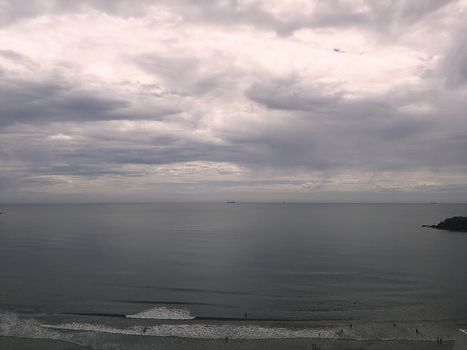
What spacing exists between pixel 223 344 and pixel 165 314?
41.9ft

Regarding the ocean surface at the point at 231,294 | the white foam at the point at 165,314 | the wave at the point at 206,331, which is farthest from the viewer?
the white foam at the point at 165,314

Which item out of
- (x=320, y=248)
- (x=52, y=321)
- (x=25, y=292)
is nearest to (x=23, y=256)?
(x=25, y=292)

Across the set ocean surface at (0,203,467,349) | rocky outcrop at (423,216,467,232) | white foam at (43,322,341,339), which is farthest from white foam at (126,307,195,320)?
rocky outcrop at (423,216,467,232)

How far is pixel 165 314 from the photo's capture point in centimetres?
4916

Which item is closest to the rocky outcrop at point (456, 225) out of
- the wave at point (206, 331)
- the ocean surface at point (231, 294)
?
the ocean surface at point (231, 294)

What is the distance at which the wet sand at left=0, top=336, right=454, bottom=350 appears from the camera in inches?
1506

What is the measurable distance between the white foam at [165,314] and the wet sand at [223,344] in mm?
7171

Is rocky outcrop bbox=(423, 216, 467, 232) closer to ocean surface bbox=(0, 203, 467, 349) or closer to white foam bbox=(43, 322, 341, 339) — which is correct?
ocean surface bbox=(0, 203, 467, 349)

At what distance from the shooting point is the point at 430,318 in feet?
154

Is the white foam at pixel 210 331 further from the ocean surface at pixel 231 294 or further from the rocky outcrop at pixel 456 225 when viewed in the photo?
the rocky outcrop at pixel 456 225

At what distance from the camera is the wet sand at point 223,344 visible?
125 ft

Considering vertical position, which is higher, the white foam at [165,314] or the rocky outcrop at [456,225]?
the rocky outcrop at [456,225]

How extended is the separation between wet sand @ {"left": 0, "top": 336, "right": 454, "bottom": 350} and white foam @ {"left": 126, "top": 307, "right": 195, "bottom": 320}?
717cm

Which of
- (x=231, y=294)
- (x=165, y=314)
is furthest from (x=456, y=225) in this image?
(x=165, y=314)
